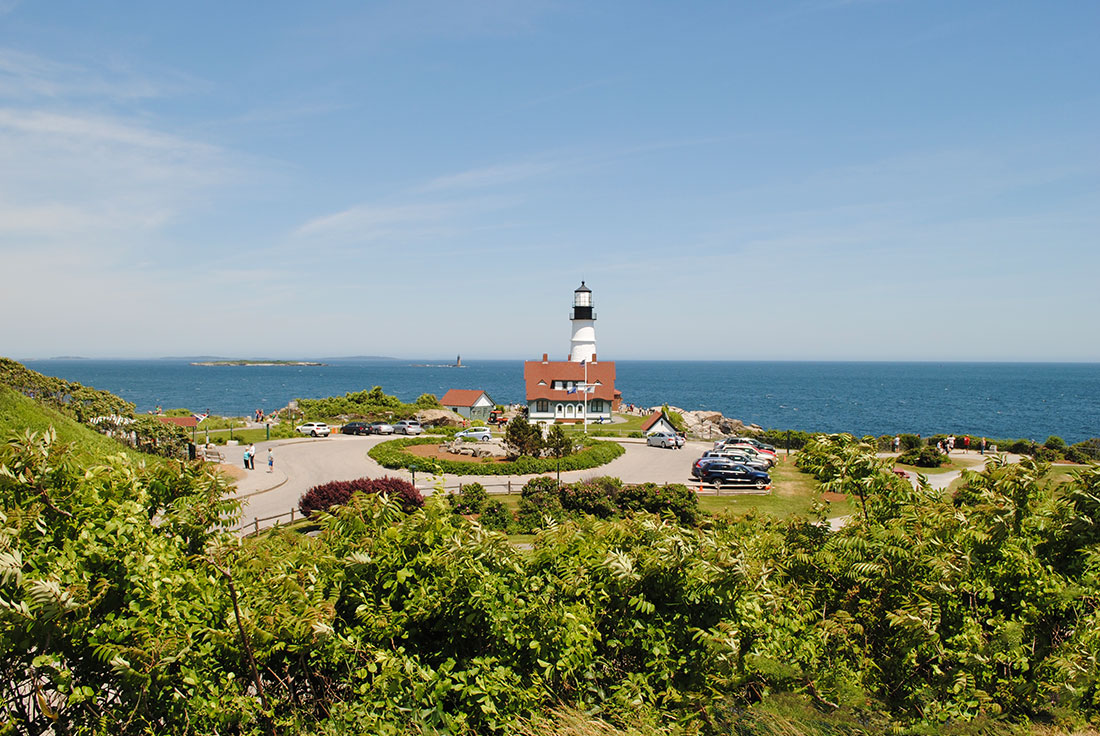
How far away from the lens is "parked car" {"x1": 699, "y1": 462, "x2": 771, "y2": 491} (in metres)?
32.2

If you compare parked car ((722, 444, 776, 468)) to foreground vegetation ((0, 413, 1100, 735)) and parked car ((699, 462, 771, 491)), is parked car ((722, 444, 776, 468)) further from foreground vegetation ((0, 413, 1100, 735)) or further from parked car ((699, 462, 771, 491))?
foreground vegetation ((0, 413, 1100, 735))

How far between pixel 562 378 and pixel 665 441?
16.9 meters

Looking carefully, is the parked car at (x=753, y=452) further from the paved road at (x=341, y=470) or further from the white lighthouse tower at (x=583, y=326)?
the white lighthouse tower at (x=583, y=326)

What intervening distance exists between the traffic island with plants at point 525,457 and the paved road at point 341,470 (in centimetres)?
43

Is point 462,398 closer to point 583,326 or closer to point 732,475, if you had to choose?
point 583,326

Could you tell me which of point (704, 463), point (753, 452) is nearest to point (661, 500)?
point (704, 463)

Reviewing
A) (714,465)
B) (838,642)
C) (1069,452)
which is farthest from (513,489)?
(1069,452)

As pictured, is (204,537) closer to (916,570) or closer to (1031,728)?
(916,570)

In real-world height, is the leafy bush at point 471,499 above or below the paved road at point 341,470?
above

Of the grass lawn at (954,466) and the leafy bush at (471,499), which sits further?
the grass lawn at (954,466)

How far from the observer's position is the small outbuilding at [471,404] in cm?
6197

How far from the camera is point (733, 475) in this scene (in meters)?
32.7

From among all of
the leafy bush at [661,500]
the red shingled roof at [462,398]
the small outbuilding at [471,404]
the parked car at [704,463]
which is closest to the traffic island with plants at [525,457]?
the parked car at [704,463]

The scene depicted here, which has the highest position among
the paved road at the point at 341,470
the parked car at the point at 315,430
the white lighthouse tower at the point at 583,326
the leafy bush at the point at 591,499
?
the white lighthouse tower at the point at 583,326
